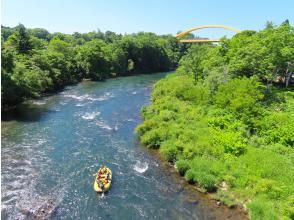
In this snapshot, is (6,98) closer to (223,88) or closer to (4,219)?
(4,219)

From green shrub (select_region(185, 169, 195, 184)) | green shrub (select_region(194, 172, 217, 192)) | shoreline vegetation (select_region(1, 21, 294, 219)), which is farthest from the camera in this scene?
green shrub (select_region(185, 169, 195, 184))

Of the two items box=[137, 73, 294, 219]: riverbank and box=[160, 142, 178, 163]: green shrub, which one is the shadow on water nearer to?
box=[137, 73, 294, 219]: riverbank

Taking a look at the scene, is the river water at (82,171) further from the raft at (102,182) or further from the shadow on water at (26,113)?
the raft at (102,182)

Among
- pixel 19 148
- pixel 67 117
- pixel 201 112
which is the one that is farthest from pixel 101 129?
pixel 201 112

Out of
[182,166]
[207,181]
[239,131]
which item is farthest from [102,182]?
[239,131]

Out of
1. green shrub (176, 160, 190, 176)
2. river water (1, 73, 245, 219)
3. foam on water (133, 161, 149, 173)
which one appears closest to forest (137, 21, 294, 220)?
green shrub (176, 160, 190, 176)

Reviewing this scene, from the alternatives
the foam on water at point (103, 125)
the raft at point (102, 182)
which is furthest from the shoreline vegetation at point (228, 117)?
the raft at point (102, 182)
